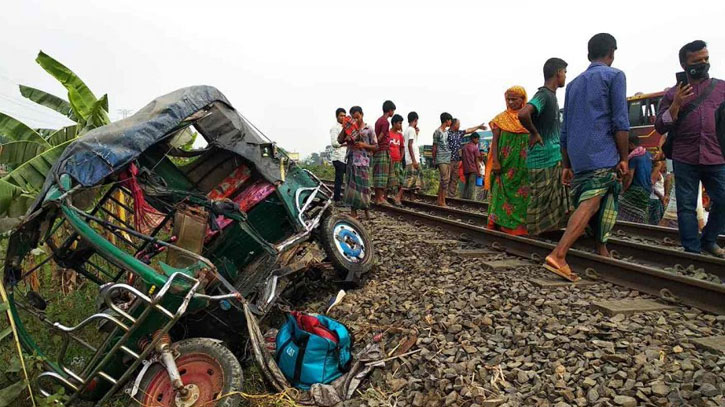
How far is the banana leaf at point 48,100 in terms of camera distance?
23.2ft

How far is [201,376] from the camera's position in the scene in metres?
3.30

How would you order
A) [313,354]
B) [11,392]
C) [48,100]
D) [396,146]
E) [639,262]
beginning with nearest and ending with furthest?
1. [11,392]
2. [313,354]
3. [639,262]
4. [48,100]
5. [396,146]

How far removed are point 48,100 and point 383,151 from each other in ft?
18.6

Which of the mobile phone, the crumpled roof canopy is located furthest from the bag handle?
the mobile phone

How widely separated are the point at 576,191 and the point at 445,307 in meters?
1.78

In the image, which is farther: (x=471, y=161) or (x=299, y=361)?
(x=471, y=161)

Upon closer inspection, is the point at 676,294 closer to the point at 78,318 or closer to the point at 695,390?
the point at 695,390

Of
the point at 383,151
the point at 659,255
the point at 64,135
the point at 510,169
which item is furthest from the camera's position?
the point at 383,151

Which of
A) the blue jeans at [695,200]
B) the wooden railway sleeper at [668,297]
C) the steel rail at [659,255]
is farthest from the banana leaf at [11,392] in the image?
the blue jeans at [695,200]

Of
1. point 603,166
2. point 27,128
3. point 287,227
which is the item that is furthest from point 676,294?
point 27,128

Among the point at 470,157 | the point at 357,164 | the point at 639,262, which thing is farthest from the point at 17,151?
the point at 470,157

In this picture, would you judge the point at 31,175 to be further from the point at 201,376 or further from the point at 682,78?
the point at 682,78

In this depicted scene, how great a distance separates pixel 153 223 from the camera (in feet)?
15.3

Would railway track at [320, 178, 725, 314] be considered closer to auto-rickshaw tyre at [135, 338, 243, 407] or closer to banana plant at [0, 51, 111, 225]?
auto-rickshaw tyre at [135, 338, 243, 407]
